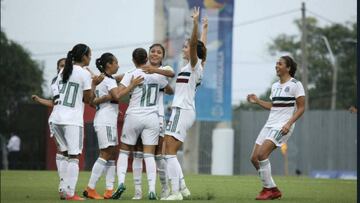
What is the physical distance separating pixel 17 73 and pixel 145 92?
39089 millimetres

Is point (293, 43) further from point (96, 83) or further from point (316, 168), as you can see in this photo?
point (96, 83)

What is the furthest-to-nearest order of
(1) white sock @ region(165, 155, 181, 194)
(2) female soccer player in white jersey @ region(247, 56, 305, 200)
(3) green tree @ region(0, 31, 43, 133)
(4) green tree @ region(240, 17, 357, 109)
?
(4) green tree @ region(240, 17, 357, 109), (3) green tree @ region(0, 31, 43, 133), (2) female soccer player in white jersey @ region(247, 56, 305, 200), (1) white sock @ region(165, 155, 181, 194)

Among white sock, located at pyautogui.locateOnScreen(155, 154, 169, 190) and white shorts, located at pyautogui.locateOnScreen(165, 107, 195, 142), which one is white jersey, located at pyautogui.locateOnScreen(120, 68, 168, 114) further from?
white sock, located at pyautogui.locateOnScreen(155, 154, 169, 190)

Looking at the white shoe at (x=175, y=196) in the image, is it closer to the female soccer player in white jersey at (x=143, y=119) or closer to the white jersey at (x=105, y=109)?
the female soccer player in white jersey at (x=143, y=119)

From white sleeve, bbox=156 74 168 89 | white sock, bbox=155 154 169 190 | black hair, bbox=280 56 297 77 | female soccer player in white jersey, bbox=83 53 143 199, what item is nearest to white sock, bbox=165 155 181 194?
white sock, bbox=155 154 169 190

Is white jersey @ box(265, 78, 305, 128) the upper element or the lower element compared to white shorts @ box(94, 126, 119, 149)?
upper

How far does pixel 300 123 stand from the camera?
49.8 m

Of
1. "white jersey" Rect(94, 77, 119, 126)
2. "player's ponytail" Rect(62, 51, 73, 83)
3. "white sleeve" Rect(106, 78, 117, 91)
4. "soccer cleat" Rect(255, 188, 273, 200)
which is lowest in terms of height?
"soccer cleat" Rect(255, 188, 273, 200)

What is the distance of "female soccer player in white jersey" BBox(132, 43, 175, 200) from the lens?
14750mm

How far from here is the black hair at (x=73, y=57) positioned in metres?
14.7

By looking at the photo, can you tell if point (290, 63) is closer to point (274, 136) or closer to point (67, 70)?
point (274, 136)

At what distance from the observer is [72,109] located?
1472 cm

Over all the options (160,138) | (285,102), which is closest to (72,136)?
(160,138)

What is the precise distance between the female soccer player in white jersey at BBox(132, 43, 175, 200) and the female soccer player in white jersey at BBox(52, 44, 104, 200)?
0.84m
